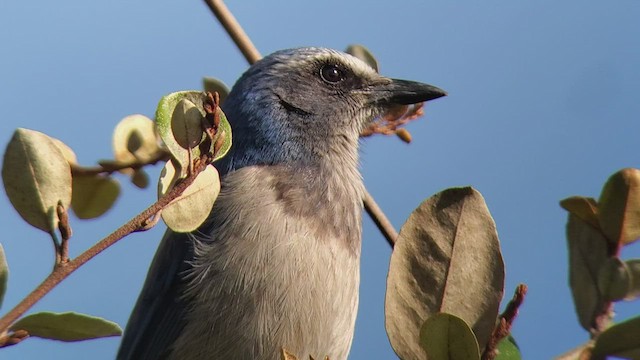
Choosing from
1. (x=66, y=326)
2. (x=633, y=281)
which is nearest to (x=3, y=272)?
(x=66, y=326)

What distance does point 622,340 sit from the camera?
1555mm

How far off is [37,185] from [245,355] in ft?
5.48

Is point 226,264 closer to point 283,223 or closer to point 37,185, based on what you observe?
point 283,223

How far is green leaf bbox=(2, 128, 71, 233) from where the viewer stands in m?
1.67

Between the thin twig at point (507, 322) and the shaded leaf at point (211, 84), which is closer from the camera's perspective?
the thin twig at point (507, 322)

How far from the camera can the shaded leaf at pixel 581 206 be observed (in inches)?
72.7

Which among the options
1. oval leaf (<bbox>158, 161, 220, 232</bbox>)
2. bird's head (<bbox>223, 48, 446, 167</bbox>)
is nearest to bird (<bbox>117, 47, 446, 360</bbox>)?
bird's head (<bbox>223, 48, 446, 167</bbox>)

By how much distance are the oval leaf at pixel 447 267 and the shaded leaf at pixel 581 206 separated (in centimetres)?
27

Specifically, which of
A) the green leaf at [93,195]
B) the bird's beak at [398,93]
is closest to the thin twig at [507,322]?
the green leaf at [93,195]

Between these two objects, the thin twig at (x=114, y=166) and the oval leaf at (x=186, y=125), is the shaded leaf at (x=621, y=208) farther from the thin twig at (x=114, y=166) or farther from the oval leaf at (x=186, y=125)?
the thin twig at (x=114, y=166)

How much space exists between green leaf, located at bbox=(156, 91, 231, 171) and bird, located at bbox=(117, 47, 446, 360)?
58.5 inches

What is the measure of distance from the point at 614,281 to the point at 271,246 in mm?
1730

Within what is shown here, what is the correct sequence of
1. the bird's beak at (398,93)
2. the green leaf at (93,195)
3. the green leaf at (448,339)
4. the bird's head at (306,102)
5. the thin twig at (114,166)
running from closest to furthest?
1. the green leaf at (448,339)
2. the green leaf at (93,195)
3. the thin twig at (114,166)
4. the bird's head at (306,102)
5. the bird's beak at (398,93)

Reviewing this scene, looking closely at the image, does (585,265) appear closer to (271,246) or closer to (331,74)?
(271,246)
